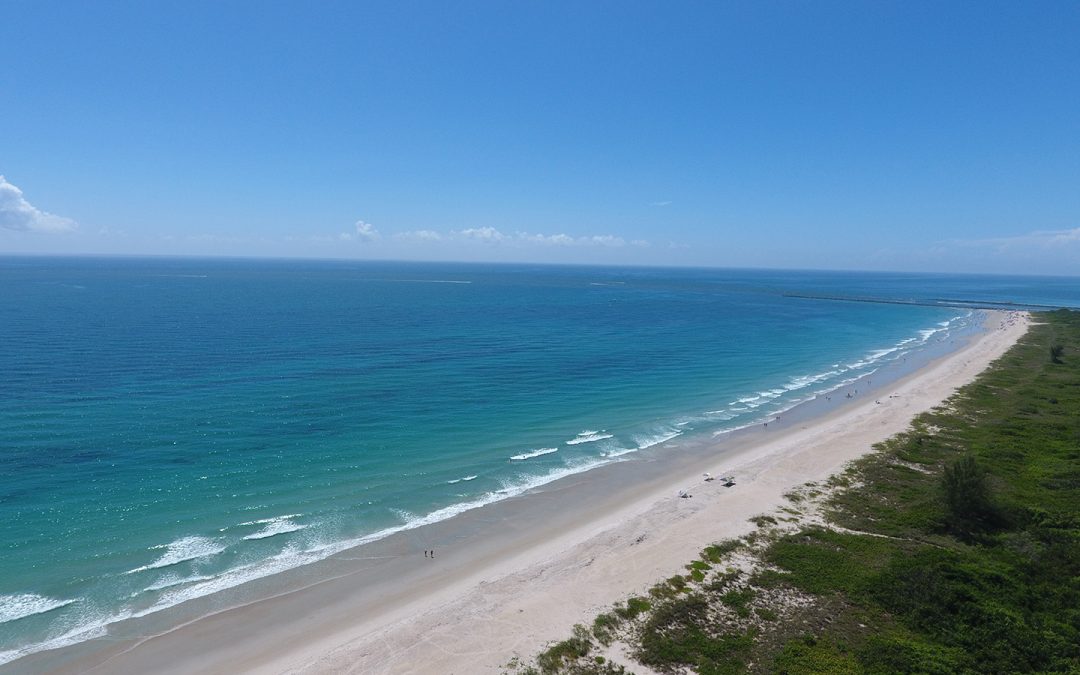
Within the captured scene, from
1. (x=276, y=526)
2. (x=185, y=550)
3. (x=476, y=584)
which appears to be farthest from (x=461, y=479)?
(x=185, y=550)

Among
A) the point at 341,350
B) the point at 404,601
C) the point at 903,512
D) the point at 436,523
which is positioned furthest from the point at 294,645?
the point at 341,350

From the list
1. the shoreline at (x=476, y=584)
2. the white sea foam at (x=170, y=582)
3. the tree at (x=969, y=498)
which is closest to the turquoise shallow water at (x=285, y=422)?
the white sea foam at (x=170, y=582)

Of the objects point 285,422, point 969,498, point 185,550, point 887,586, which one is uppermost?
point 969,498

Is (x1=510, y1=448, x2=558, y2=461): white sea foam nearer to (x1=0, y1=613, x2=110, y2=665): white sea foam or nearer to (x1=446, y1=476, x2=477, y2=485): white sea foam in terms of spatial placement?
(x1=446, y1=476, x2=477, y2=485): white sea foam

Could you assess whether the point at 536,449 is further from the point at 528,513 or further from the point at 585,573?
the point at 585,573

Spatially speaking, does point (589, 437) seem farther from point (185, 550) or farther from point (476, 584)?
point (185, 550)
